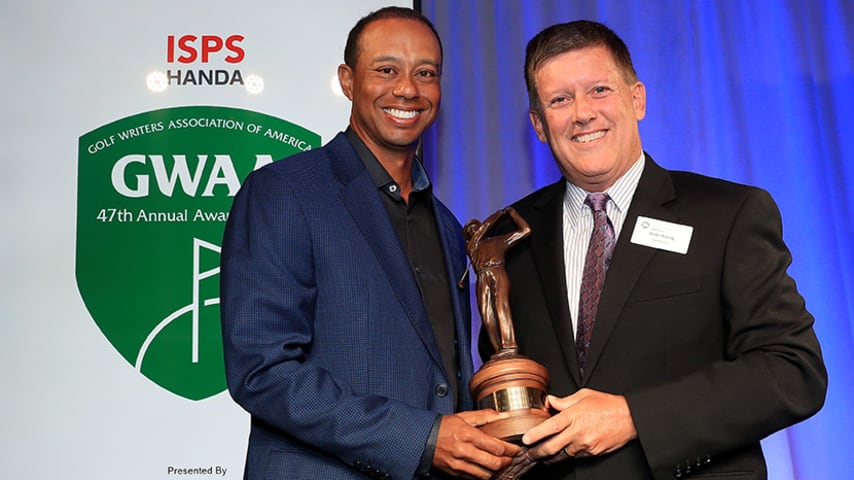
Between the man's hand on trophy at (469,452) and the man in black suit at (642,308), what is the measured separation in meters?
0.08

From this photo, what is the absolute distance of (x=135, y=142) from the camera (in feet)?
Result: 12.7

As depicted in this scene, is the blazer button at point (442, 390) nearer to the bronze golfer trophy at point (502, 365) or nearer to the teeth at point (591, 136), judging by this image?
the bronze golfer trophy at point (502, 365)

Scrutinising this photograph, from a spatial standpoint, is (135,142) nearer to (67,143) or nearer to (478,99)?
(67,143)

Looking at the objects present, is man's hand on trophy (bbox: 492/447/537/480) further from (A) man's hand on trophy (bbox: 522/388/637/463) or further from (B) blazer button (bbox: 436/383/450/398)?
(B) blazer button (bbox: 436/383/450/398)

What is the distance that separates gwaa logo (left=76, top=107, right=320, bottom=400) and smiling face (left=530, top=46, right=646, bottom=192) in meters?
1.35

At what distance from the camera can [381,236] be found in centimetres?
256

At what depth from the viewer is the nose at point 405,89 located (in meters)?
2.85

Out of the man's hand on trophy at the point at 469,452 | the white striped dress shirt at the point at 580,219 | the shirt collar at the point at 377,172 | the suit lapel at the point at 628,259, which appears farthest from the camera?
the shirt collar at the point at 377,172

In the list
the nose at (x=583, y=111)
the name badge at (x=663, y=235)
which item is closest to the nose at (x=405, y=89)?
the nose at (x=583, y=111)

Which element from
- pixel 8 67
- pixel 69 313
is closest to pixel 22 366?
pixel 69 313

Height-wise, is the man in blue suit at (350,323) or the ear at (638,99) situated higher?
the ear at (638,99)

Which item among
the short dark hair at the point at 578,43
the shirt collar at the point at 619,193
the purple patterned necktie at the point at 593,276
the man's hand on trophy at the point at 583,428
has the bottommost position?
the man's hand on trophy at the point at 583,428

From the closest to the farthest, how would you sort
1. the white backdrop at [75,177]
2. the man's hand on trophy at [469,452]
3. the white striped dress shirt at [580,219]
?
1. the man's hand on trophy at [469,452]
2. the white striped dress shirt at [580,219]
3. the white backdrop at [75,177]

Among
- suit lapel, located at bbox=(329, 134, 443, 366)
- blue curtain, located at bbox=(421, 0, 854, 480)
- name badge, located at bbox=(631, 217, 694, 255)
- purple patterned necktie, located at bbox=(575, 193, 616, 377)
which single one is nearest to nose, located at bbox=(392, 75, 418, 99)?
suit lapel, located at bbox=(329, 134, 443, 366)
